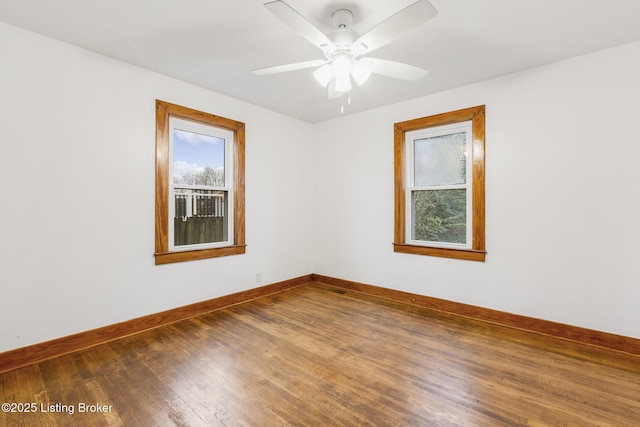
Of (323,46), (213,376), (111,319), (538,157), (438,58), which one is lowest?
(213,376)

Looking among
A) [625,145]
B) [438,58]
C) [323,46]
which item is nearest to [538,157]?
[625,145]

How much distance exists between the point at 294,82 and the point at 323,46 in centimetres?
124

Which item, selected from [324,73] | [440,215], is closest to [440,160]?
[440,215]

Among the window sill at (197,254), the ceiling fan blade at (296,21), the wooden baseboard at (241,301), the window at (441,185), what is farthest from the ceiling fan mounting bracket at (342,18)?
the wooden baseboard at (241,301)

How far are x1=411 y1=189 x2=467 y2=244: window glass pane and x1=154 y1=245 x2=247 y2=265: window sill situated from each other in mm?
2297

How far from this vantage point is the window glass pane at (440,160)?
3441 mm

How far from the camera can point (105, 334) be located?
2621 mm

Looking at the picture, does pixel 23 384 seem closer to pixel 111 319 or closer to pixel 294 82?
pixel 111 319

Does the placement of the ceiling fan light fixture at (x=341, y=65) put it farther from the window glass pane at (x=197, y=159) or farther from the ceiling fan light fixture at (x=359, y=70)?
the window glass pane at (x=197, y=159)

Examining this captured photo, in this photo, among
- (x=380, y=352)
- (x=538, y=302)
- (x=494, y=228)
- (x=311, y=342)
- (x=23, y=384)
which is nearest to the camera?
(x=23, y=384)

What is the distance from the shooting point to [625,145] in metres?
2.46

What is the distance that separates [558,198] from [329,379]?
2.63 metres

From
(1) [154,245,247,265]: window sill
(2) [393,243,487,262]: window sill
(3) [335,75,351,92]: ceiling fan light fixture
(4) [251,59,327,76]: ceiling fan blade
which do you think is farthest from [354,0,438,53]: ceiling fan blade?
(1) [154,245,247,265]: window sill

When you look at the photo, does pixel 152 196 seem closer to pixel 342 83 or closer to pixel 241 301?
pixel 241 301
